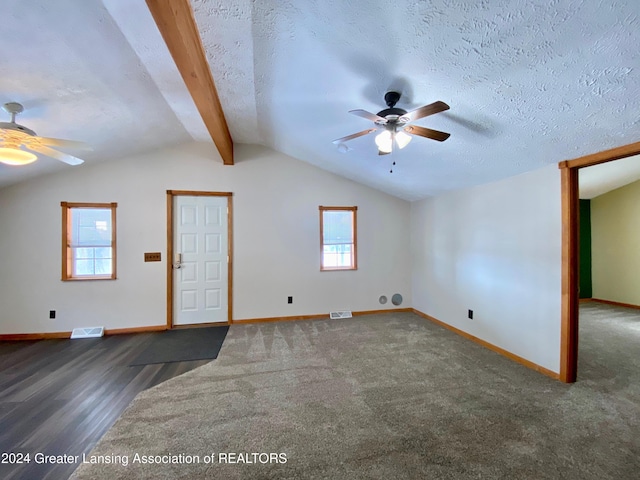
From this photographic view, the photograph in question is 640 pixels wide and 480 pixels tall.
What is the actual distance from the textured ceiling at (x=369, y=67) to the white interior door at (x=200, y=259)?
1.53 meters

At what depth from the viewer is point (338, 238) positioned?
4.74 metres

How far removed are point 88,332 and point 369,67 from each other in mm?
4965

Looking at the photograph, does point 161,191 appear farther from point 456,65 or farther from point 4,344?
point 456,65

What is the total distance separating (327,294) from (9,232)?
478 centimetres

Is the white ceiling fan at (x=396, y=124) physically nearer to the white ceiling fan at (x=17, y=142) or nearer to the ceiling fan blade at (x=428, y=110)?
the ceiling fan blade at (x=428, y=110)

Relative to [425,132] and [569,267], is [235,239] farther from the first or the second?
[569,267]

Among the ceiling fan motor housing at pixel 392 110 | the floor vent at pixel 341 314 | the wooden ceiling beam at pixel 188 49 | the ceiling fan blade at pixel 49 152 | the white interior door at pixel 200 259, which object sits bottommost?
the floor vent at pixel 341 314

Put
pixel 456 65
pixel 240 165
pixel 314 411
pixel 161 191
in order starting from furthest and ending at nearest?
1. pixel 240 165
2. pixel 161 191
3. pixel 314 411
4. pixel 456 65

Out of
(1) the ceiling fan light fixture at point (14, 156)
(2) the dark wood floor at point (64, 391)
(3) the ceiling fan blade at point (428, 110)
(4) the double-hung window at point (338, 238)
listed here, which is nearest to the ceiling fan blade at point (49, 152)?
(1) the ceiling fan light fixture at point (14, 156)

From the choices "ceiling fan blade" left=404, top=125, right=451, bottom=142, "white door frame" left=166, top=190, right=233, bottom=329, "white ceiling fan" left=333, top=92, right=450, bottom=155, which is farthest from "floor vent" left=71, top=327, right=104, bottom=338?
A: "ceiling fan blade" left=404, top=125, right=451, bottom=142

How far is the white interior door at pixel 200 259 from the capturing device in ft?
Answer: 13.5

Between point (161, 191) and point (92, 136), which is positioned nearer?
point (92, 136)

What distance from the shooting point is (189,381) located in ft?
8.27

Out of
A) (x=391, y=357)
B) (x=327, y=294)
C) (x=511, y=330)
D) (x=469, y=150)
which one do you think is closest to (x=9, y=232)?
(x=327, y=294)
